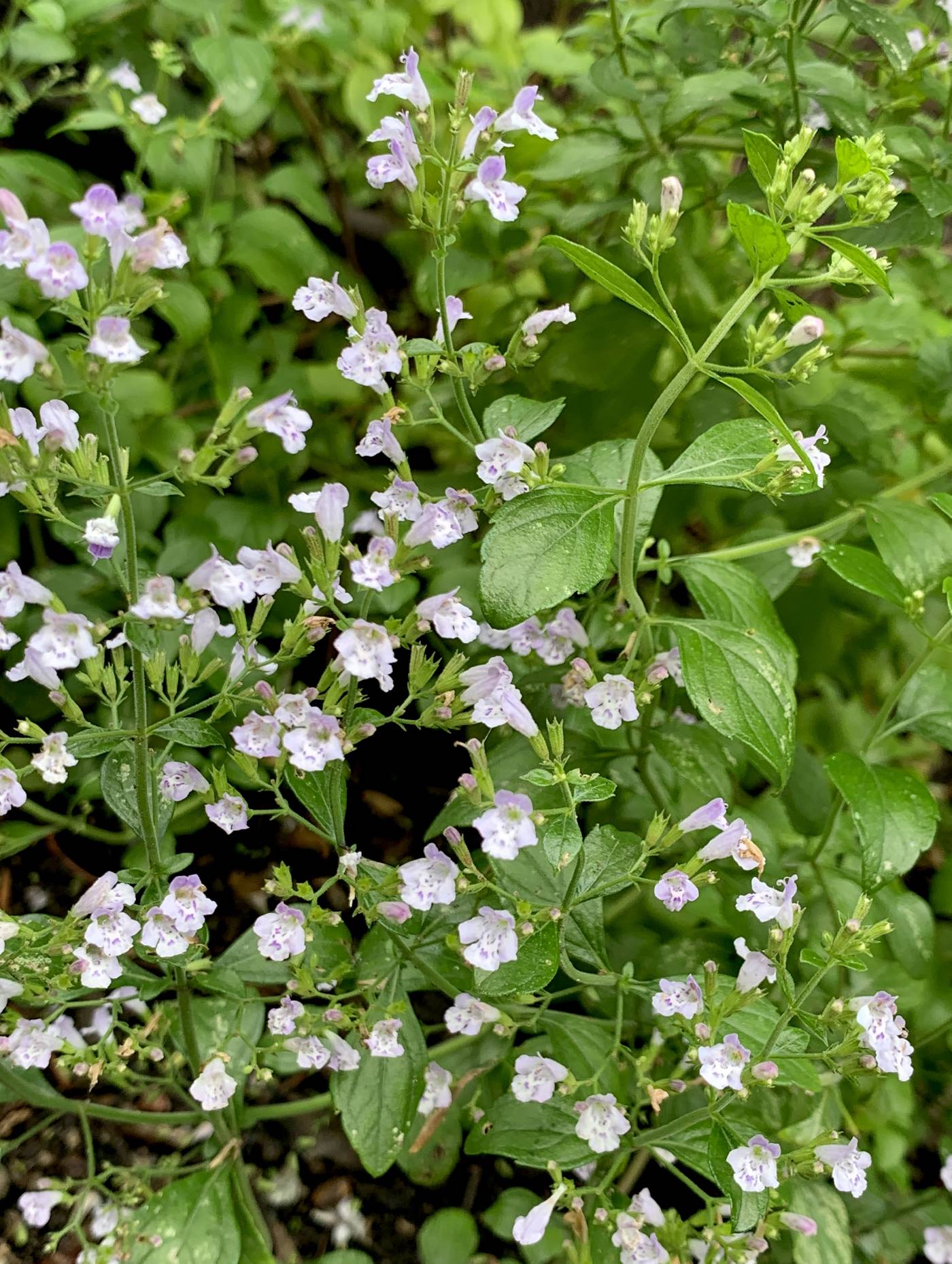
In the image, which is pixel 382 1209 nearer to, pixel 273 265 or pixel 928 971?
pixel 928 971

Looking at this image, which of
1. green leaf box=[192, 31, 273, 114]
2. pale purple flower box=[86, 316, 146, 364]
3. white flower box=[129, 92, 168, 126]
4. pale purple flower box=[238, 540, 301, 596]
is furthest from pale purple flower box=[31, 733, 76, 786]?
white flower box=[129, 92, 168, 126]

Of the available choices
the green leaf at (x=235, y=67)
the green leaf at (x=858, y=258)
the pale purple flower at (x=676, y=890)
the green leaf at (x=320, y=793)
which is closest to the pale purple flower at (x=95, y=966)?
the green leaf at (x=320, y=793)

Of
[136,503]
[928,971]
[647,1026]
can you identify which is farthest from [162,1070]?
[928,971]

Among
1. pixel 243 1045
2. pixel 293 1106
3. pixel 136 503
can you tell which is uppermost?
pixel 136 503

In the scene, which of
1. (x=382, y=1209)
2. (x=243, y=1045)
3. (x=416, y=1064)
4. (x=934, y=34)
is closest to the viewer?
(x=416, y=1064)

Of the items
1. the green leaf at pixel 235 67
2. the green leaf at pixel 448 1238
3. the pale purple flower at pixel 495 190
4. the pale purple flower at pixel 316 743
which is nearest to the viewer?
the pale purple flower at pixel 316 743

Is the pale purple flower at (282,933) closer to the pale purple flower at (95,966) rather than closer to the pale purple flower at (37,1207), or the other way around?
the pale purple flower at (95,966)

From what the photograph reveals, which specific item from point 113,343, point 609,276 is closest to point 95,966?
point 113,343
